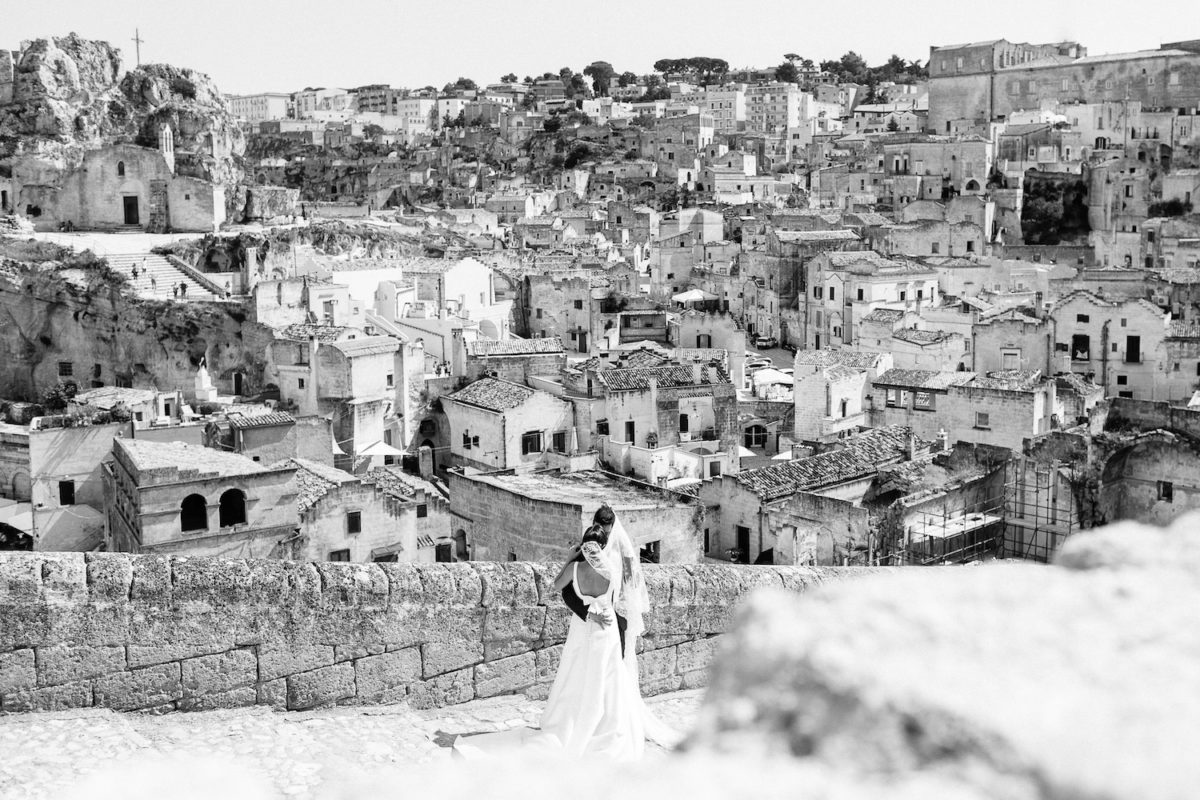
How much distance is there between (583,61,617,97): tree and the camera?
410ft

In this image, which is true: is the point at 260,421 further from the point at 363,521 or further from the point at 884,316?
the point at 884,316

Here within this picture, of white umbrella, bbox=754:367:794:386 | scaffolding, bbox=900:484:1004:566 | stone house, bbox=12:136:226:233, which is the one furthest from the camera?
stone house, bbox=12:136:226:233

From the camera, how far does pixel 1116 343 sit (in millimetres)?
31672

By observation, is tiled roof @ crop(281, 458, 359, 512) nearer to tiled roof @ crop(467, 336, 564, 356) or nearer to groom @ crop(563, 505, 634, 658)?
tiled roof @ crop(467, 336, 564, 356)

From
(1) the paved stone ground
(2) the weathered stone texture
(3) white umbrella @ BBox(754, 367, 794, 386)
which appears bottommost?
(3) white umbrella @ BBox(754, 367, 794, 386)

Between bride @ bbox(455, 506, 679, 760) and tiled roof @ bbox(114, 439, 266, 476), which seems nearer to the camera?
bride @ bbox(455, 506, 679, 760)

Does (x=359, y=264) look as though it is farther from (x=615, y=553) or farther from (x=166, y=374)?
(x=615, y=553)

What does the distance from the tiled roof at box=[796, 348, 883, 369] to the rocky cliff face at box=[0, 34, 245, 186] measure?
23607 millimetres

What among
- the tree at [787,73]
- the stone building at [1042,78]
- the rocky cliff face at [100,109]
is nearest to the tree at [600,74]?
the tree at [787,73]

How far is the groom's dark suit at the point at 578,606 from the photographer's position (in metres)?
5.61

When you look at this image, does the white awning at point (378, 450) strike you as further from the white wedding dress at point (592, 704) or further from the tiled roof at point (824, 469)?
the white wedding dress at point (592, 704)

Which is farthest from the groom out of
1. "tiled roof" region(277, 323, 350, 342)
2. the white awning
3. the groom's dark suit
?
"tiled roof" region(277, 323, 350, 342)

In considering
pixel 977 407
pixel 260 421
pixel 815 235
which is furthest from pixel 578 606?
pixel 815 235

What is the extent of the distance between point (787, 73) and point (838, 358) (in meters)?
94.4
